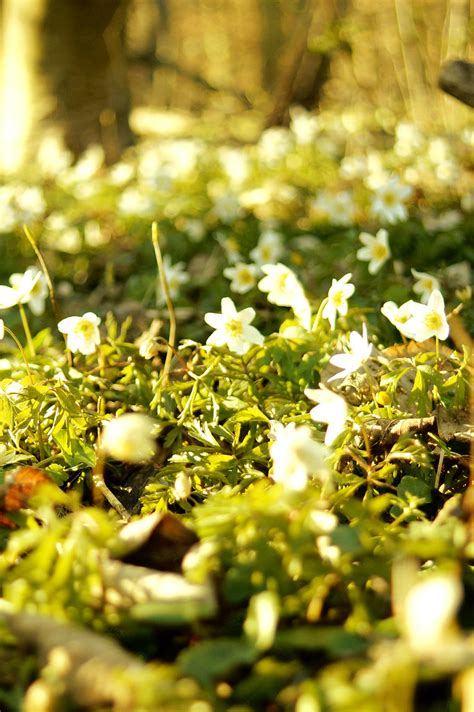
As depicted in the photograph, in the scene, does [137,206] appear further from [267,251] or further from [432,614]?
[432,614]

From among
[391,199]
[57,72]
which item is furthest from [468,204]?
[57,72]

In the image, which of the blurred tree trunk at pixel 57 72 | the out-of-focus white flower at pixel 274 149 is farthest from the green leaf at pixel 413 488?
the blurred tree trunk at pixel 57 72

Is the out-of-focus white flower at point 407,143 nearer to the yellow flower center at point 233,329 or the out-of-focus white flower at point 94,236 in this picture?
the out-of-focus white flower at point 94,236

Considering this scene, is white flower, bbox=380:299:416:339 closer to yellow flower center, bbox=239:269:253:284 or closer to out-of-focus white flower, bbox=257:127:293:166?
yellow flower center, bbox=239:269:253:284

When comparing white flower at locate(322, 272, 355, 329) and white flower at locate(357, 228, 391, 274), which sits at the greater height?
white flower at locate(322, 272, 355, 329)

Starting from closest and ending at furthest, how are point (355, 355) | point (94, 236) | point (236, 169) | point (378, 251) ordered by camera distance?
point (355, 355) < point (378, 251) < point (94, 236) < point (236, 169)

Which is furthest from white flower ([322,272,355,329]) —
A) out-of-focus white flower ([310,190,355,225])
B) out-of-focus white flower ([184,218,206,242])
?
out-of-focus white flower ([184,218,206,242])
